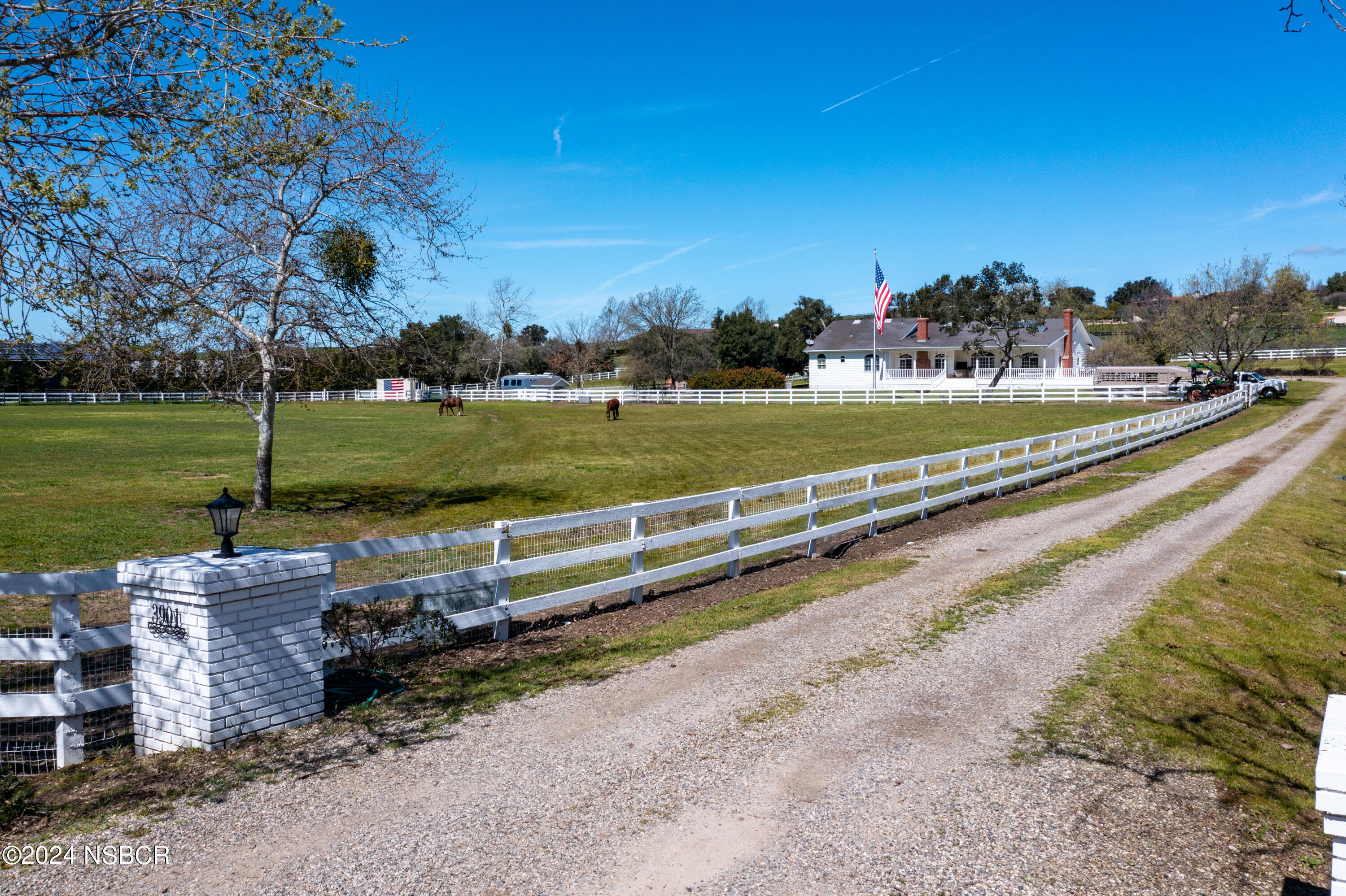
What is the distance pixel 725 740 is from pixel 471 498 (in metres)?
14.4

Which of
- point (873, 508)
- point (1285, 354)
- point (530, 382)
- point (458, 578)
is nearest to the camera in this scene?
point (458, 578)

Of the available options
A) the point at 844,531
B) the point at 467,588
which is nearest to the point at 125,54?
the point at 467,588

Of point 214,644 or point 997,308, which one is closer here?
point 214,644

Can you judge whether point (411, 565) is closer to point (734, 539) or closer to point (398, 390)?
point (734, 539)

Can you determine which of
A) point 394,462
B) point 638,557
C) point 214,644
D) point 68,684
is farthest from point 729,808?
point 394,462

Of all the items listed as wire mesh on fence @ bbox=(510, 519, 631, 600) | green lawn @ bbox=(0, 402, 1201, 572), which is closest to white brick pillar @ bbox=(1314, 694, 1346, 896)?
wire mesh on fence @ bbox=(510, 519, 631, 600)

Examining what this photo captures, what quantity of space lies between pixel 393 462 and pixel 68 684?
21.4 metres

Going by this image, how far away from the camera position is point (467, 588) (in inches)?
331

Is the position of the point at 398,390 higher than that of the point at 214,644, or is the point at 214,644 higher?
the point at 398,390

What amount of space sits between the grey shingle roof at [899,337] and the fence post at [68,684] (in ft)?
205

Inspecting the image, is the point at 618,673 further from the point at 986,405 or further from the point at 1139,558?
the point at 986,405

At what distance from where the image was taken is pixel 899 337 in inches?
2859

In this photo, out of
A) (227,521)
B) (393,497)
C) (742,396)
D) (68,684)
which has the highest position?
(742,396)

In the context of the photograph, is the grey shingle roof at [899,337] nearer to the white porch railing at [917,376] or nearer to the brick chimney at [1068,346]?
the brick chimney at [1068,346]
